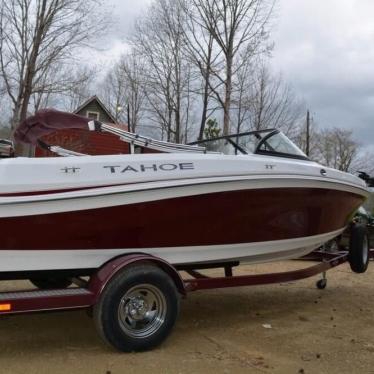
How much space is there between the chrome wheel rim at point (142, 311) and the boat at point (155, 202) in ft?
1.28

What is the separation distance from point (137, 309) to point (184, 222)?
0.89m

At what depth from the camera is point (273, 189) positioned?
5629mm

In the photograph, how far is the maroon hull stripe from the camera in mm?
4621

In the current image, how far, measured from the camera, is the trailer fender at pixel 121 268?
466 centimetres

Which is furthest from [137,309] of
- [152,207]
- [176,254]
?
[152,207]

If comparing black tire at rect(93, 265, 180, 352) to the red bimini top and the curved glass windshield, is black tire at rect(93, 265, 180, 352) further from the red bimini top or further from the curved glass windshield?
the curved glass windshield

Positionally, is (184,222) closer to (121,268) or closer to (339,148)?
(121,268)

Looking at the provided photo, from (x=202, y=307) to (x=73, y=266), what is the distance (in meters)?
2.35

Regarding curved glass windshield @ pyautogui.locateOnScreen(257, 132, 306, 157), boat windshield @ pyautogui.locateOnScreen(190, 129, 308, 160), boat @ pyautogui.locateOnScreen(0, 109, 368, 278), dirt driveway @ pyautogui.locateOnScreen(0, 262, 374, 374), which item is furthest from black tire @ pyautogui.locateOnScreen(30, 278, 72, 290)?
curved glass windshield @ pyautogui.locateOnScreen(257, 132, 306, 157)

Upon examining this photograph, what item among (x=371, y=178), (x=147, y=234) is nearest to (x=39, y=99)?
(x=371, y=178)

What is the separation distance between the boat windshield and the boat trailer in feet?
5.97

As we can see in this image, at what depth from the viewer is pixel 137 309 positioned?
487 centimetres

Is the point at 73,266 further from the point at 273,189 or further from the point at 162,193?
the point at 273,189

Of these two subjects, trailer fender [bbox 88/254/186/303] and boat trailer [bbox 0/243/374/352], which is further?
trailer fender [bbox 88/254/186/303]
